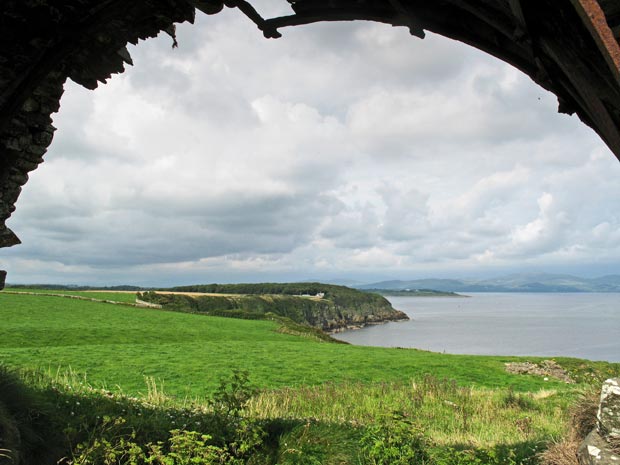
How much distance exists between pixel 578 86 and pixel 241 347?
26.4 m

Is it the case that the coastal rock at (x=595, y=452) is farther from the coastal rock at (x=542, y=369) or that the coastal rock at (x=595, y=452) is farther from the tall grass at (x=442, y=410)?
the coastal rock at (x=542, y=369)

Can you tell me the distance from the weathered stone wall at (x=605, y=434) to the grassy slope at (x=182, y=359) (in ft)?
35.4

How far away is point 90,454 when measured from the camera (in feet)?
17.9

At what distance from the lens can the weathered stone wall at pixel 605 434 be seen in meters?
5.04

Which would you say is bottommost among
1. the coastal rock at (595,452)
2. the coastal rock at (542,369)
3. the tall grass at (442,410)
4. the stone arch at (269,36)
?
the coastal rock at (542,369)

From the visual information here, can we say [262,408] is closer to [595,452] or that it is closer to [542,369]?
[595,452]

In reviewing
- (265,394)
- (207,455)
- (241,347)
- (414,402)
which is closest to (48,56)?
(207,455)

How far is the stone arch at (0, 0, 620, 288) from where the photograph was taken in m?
2.81

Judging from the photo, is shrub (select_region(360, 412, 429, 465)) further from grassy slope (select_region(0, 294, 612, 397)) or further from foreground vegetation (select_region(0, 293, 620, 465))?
grassy slope (select_region(0, 294, 612, 397))

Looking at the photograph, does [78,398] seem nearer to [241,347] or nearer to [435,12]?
[435,12]

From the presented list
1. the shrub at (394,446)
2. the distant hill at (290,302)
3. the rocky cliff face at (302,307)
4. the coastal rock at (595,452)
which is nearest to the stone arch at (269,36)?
the coastal rock at (595,452)

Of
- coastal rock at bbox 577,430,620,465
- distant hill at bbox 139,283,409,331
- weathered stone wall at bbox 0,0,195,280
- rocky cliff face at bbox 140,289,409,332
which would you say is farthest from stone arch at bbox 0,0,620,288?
rocky cliff face at bbox 140,289,409,332

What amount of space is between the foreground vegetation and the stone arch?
3.44 m

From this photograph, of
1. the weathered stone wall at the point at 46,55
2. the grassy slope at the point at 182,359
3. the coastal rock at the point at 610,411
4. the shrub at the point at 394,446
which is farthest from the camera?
the grassy slope at the point at 182,359
